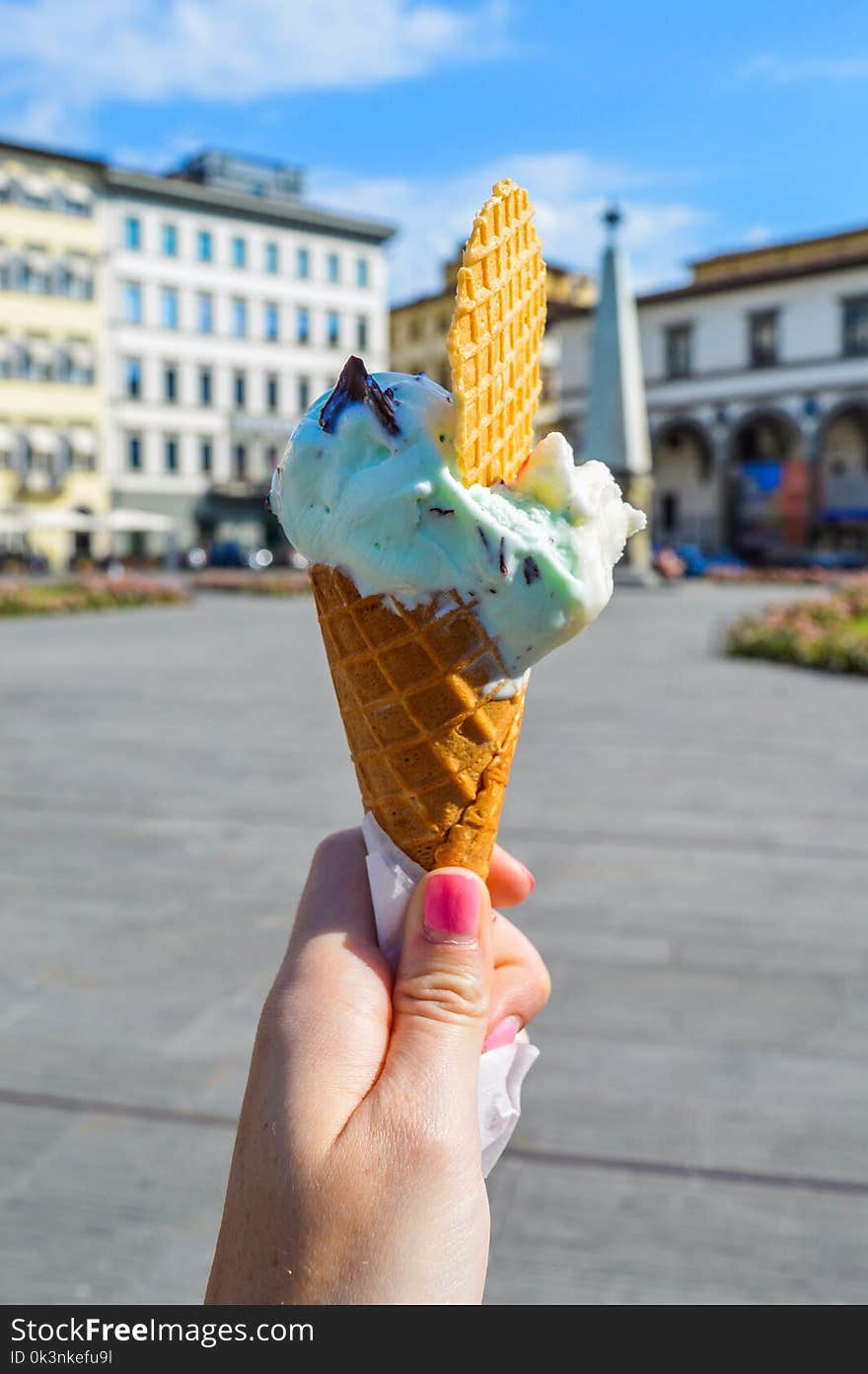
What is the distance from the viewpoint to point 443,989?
1.68 meters

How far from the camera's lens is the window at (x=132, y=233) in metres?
54.6

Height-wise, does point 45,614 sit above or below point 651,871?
above

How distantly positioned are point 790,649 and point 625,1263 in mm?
13783

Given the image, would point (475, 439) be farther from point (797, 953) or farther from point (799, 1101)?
point (797, 953)

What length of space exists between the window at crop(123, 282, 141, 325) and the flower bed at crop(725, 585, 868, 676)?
146ft

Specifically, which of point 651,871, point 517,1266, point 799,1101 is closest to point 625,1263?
point 517,1266

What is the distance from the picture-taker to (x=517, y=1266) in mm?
3109

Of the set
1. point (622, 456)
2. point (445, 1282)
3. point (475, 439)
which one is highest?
point (622, 456)

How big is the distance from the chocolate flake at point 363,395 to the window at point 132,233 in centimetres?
5821

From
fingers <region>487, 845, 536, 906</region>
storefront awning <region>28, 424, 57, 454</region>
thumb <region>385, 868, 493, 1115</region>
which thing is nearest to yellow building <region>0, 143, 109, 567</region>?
storefront awning <region>28, 424, 57, 454</region>

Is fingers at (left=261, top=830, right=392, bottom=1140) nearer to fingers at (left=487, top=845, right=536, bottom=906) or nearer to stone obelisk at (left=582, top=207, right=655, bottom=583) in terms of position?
fingers at (left=487, top=845, right=536, bottom=906)

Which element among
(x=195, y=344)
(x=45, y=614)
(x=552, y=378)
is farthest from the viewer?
(x=552, y=378)

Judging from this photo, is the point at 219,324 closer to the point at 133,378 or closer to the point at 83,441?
the point at 133,378

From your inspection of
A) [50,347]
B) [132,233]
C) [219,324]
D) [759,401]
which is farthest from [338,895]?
[219,324]
